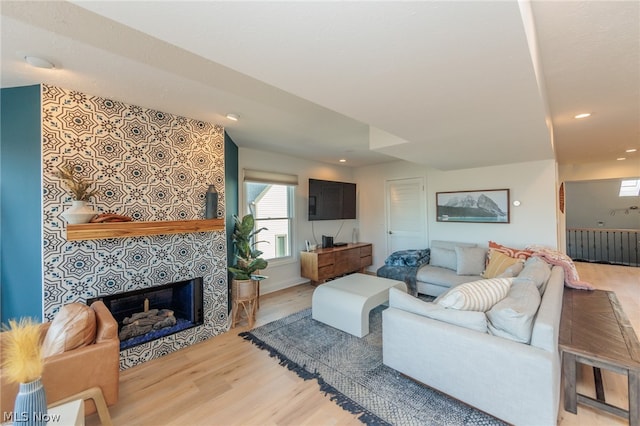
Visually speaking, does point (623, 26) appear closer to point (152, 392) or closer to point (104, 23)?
point (104, 23)

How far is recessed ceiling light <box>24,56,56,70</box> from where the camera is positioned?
5.15 feet

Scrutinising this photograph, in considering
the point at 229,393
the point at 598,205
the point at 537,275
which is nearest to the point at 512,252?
the point at 537,275

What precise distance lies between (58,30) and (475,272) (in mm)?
4651

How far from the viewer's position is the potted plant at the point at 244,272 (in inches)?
119

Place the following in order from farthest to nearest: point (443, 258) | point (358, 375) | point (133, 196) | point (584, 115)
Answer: point (443, 258) → point (584, 115) → point (133, 196) → point (358, 375)

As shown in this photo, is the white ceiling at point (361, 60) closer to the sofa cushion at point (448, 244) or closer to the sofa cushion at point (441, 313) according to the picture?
the sofa cushion at point (441, 313)

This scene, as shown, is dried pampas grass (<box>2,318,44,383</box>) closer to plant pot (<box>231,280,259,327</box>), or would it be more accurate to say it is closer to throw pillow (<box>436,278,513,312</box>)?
plant pot (<box>231,280,259,327</box>)

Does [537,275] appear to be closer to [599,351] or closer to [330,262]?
[599,351]

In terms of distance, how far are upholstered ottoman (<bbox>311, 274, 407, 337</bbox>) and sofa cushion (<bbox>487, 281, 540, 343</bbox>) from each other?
1266 mm

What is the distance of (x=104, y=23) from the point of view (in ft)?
4.23

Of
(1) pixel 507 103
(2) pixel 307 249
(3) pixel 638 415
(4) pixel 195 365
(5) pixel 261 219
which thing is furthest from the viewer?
(2) pixel 307 249

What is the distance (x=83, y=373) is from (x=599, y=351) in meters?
3.20

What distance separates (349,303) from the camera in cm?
286

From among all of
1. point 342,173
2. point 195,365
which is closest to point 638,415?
point 195,365
